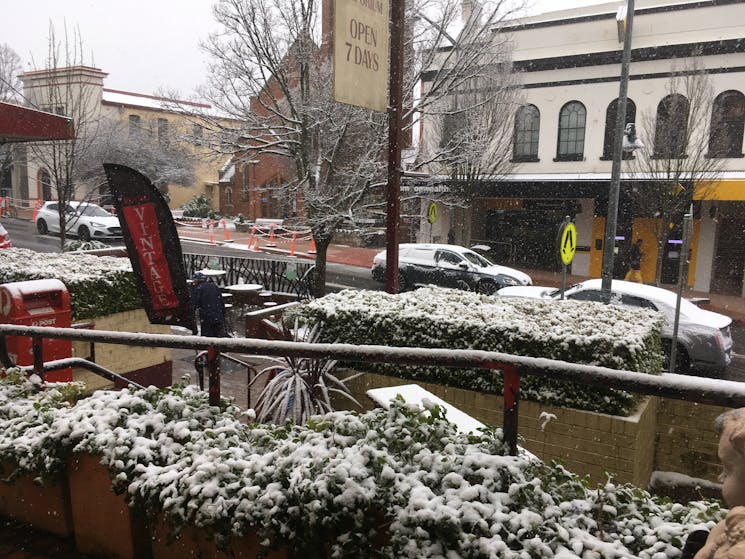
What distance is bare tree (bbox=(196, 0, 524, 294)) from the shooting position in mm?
14156

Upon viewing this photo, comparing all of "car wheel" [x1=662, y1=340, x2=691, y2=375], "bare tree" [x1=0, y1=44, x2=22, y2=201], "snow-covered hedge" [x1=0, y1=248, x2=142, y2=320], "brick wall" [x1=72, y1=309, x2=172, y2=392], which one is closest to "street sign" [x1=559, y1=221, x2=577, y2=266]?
"car wheel" [x1=662, y1=340, x2=691, y2=375]

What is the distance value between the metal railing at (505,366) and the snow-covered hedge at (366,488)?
10.0 inches

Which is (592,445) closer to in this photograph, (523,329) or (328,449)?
(523,329)

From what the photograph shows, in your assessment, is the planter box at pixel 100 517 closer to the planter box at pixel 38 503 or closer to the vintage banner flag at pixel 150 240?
the planter box at pixel 38 503

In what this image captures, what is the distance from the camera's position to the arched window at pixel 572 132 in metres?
24.2

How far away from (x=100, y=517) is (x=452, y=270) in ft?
51.9

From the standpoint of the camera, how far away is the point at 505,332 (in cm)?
626

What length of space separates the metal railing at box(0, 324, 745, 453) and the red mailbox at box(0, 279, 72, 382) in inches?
145

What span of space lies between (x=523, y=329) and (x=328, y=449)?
3.91m

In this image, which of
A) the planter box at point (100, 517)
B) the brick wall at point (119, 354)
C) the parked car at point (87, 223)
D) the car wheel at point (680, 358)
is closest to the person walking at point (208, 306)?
the brick wall at point (119, 354)

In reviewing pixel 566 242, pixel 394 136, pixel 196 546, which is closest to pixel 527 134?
A: pixel 566 242

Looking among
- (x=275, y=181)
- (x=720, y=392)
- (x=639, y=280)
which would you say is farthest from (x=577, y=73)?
(x=720, y=392)

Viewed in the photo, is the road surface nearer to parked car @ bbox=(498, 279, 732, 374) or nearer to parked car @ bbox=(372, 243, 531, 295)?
parked car @ bbox=(498, 279, 732, 374)

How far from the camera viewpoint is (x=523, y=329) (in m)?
6.20
